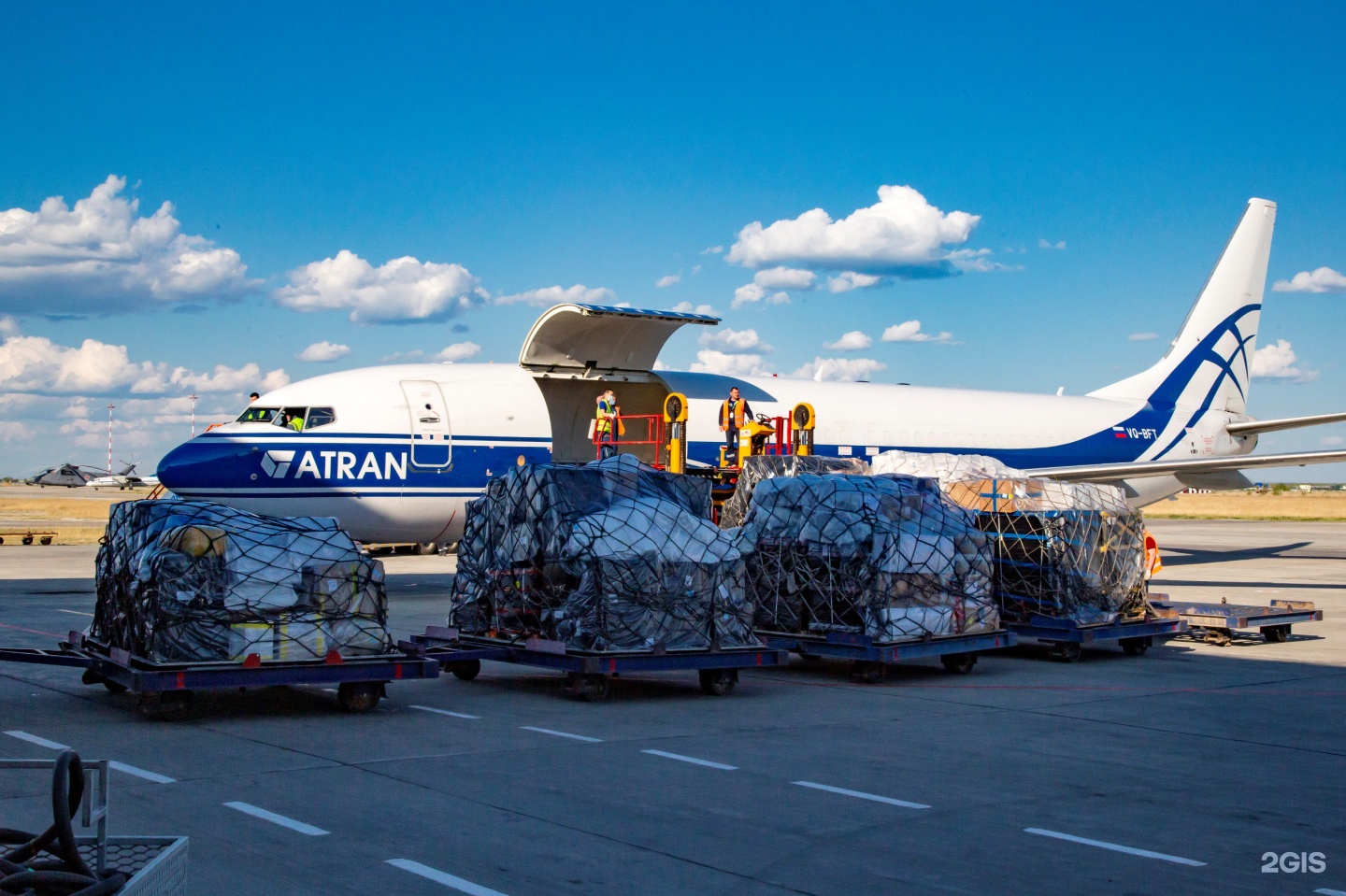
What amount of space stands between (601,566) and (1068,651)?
655cm

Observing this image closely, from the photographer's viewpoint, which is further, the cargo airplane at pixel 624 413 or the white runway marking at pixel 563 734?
the cargo airplane at pixel 624 413

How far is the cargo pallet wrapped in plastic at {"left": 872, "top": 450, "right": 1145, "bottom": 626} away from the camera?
51.5ft

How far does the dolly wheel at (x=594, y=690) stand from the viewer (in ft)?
39.7

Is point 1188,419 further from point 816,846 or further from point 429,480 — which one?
point 816,846

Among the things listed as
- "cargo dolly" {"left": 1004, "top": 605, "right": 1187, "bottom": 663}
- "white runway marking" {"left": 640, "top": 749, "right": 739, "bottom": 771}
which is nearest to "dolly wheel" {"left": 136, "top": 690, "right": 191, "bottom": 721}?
"white runway marking" {"left": 640, "top": 749, "right": 739, "bottom": 771}

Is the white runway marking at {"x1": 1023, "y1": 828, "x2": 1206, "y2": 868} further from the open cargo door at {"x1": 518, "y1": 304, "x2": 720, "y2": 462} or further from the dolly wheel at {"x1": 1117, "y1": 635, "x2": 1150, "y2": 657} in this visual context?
the open cargo door at {"x1": 518, "y1": 304, "x2": 720, "y2": 462}

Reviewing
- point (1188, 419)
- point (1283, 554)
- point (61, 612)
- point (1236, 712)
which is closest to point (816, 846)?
point (1236, 712)

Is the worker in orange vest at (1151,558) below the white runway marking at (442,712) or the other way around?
the other way around

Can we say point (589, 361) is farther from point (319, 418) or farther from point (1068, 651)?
point (1068, 651)

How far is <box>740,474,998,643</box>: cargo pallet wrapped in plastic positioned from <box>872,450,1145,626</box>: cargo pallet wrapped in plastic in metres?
1.35

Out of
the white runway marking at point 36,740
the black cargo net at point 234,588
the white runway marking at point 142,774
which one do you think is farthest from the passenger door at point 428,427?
the white runway marking at point 142,774

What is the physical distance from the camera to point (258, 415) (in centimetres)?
2125

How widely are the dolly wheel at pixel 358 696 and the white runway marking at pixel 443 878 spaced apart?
470cm

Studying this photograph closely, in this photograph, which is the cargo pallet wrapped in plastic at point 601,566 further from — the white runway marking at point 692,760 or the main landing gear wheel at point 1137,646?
the main landing gear wheel at point 1137,646
